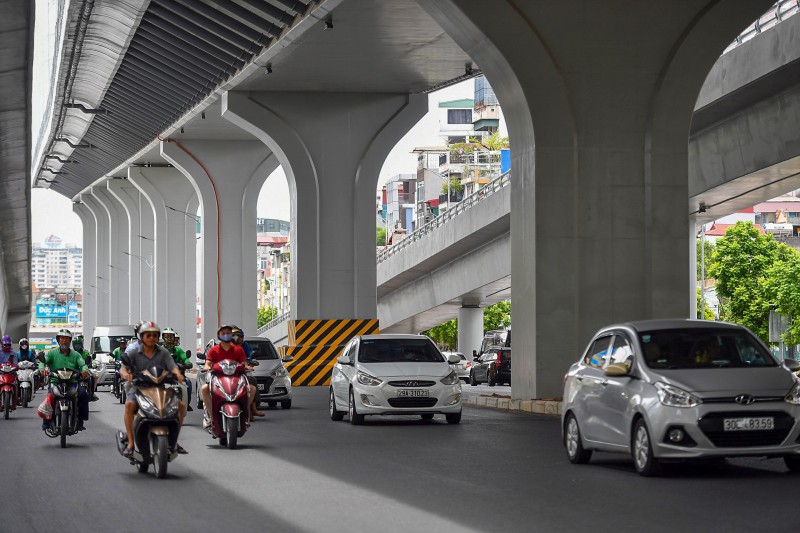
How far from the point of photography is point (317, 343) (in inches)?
1647

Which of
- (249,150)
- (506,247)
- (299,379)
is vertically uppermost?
(249,150)

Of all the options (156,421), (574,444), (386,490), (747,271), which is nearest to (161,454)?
(156,421)

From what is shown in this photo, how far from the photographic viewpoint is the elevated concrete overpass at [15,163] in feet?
95.2

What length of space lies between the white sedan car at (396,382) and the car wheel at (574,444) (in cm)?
693

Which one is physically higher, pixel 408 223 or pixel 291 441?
pixel 408 223

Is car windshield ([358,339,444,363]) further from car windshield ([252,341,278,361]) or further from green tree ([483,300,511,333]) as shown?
green tree ([483,300,511,333])

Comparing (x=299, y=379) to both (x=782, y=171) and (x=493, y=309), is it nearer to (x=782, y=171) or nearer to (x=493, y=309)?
(x=782, y=171)

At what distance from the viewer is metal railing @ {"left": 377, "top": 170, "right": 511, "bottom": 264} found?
46875 millimetres

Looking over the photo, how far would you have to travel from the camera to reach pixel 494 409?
28.0 meters

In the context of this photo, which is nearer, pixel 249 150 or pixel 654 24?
pixel 654 24

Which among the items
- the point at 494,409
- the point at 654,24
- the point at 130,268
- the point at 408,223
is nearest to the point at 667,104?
the point at 654,24

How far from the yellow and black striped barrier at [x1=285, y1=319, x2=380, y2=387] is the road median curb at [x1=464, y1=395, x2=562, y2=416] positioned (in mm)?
11421

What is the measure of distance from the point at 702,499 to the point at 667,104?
570 inches

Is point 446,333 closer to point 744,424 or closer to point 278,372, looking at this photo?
point 278,372
